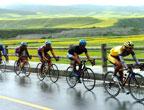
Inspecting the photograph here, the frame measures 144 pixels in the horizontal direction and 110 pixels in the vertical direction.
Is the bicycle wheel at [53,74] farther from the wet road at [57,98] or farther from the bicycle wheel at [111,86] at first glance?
the bicycle wheel at [111,86]

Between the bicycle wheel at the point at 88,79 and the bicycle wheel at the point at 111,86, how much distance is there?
1.07 m

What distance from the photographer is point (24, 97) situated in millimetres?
13188

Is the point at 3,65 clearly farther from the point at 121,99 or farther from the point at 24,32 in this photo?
the point at 24,32

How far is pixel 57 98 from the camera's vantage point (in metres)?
12.9

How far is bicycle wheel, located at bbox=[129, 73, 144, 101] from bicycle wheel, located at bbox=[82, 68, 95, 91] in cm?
246

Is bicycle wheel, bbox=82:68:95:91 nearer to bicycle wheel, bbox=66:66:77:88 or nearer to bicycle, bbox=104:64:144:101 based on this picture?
bicycle wheel, bbox=66:66:77:88

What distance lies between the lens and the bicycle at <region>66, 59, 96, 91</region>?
14320mm

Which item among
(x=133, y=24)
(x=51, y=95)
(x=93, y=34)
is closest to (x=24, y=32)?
(x=93, y=34)

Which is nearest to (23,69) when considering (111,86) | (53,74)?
(53,74)

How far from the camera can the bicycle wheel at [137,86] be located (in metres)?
11.6

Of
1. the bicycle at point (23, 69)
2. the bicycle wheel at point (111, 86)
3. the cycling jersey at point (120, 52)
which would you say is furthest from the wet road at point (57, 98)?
the bicycle at point (23, 69)

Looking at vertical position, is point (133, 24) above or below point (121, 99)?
above

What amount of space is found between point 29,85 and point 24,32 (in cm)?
12749

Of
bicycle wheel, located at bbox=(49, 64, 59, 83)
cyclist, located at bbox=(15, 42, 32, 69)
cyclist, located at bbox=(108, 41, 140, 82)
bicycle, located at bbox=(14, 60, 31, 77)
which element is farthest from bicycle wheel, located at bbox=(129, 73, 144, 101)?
cyclist, located at bbox=(15, 42, 32, 69)
